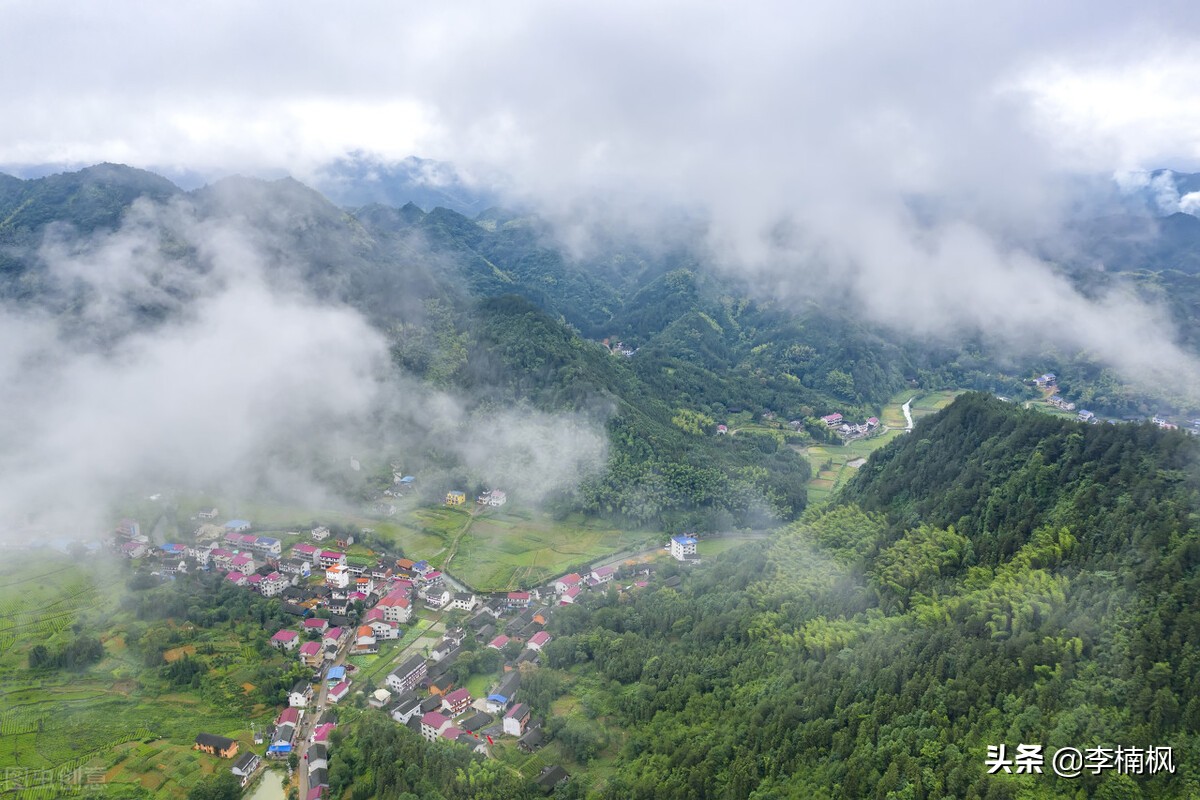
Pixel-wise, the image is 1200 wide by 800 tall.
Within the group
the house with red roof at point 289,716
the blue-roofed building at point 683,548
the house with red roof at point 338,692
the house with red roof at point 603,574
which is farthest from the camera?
the blue-roofed building at point 683,548

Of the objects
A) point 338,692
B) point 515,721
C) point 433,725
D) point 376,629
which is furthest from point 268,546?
point 515,721

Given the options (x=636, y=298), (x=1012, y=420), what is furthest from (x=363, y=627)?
(x=636, y=298)

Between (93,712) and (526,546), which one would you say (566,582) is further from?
(93,712)

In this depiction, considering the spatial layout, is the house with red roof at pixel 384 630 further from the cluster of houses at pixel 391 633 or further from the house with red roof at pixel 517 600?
the house with red roof at pixel 517 600

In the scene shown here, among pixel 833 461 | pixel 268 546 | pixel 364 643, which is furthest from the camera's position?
pixel 833 461

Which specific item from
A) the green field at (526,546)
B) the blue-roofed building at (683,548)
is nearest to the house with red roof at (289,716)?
the green field at (526,546)

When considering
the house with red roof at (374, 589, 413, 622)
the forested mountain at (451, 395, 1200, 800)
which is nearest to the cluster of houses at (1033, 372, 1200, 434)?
the forested mountain at (451, 395, 1200, 800)

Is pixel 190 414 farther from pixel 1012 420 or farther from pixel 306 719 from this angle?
pixel 1012 420
